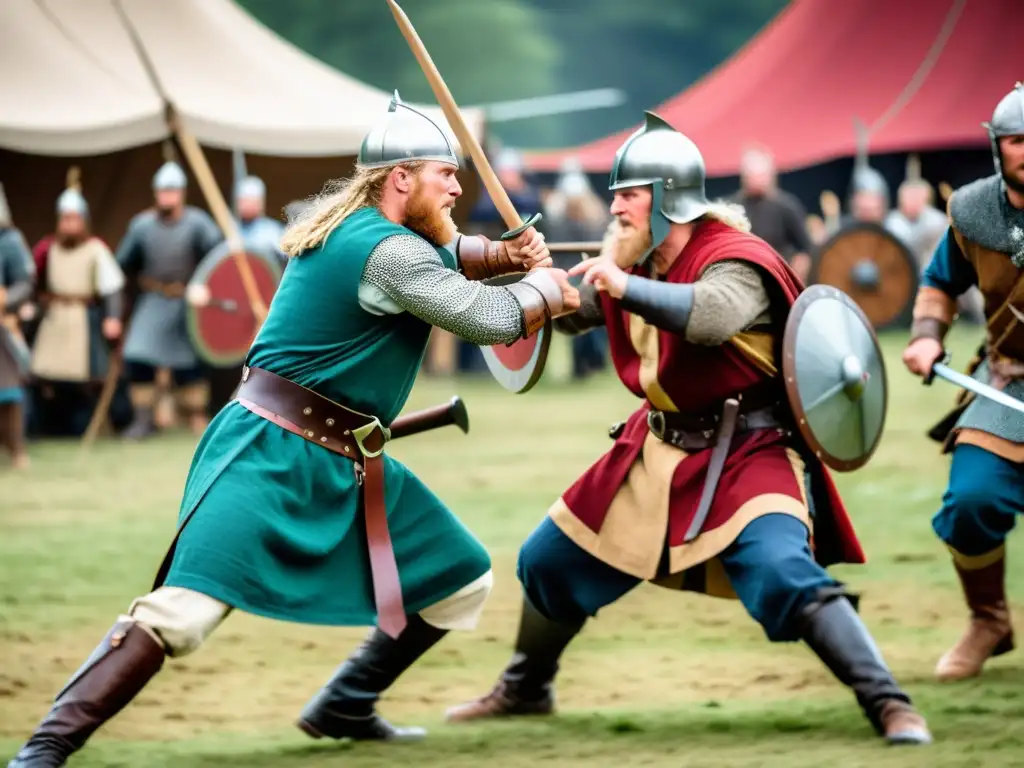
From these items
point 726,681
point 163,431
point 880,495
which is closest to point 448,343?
point 163,431

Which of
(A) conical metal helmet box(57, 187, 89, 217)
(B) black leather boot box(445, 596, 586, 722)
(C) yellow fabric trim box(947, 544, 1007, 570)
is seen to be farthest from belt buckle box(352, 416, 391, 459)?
(A) conical metal helmet box(57, 187, 89, 217)

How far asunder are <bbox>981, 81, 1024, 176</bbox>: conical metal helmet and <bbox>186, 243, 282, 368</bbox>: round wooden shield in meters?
6.54

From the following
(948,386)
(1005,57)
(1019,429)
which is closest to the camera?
(1019,429)

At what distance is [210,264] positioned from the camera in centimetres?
1029

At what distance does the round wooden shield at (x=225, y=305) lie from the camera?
10.3 m

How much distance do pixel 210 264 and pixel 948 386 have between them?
596cm

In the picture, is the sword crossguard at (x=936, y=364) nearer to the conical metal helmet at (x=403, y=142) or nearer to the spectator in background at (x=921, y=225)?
the conical metal helmet at (x=403, y=142)

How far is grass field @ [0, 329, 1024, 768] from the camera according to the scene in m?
3.89

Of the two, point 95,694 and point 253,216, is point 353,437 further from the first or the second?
point 253,216

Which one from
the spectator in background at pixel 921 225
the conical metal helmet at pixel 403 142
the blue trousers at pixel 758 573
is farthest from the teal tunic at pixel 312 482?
the spectator in background at pixel 921 225

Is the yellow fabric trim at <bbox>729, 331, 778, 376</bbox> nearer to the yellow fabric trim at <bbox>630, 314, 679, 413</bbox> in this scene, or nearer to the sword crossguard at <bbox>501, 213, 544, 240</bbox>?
the yellow fabric trim at <bbox>630, 314, 679, 413</bbox>

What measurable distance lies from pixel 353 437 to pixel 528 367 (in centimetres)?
63

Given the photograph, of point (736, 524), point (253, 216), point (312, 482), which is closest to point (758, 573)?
point (736, 524)

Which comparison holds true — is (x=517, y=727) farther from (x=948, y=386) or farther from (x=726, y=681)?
(x=948, y=386)
